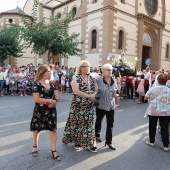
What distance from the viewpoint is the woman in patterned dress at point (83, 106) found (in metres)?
4.09

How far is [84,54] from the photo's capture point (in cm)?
2248

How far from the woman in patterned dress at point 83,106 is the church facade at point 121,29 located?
485 inches

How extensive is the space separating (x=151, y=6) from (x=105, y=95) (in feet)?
78.3

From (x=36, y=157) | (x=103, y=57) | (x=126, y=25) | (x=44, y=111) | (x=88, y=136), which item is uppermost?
(x=126, y=25)

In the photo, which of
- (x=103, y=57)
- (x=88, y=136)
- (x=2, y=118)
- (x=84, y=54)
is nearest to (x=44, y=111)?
(x=88, y=136)

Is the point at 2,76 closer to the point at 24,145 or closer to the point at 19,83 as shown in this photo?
the point at 19,83

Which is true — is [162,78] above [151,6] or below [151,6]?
below

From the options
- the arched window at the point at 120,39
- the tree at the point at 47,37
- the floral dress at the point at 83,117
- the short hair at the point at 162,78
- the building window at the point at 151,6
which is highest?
the building window at the point at 151,6

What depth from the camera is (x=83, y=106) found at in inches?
162

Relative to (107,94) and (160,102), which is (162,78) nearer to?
(160,102)

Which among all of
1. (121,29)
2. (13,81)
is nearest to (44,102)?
(13,81)

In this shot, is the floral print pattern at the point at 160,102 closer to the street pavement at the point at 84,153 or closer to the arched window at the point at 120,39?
the street pavement at the point at 84,153

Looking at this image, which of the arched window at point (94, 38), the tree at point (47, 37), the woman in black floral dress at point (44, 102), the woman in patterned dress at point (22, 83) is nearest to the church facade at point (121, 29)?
the arched window at point (94, 38)

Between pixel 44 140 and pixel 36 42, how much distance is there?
7631 mm
